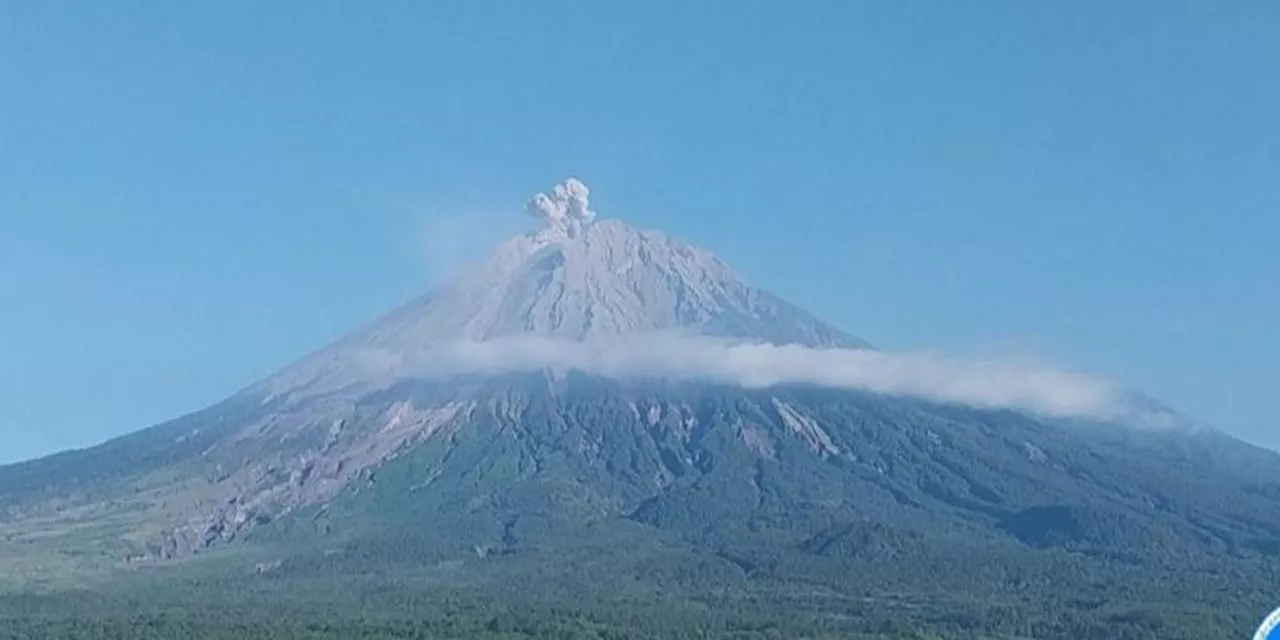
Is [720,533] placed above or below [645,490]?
below

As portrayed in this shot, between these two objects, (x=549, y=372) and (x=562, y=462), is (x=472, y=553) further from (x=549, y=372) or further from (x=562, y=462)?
(x=549, y=372)

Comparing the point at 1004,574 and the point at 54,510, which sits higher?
the point at 54,510

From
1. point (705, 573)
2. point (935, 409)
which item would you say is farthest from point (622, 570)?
point (935, 409)

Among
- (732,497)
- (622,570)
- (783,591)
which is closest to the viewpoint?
(783,591)

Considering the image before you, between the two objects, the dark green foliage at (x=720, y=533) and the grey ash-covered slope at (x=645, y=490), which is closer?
the dark green foliage at (x=720, y=533)

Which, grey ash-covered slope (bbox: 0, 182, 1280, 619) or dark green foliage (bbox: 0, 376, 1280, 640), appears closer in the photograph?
dark green foliage (bbox: 0, 376, 1280, 640)

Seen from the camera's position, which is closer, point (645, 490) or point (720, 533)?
point (720, 533)

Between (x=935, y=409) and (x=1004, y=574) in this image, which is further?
(x=935, y=409)

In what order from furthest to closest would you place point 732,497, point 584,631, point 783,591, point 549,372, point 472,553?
point 549,372, point 732,497, point 472,553, point 783,591, point 584,631
